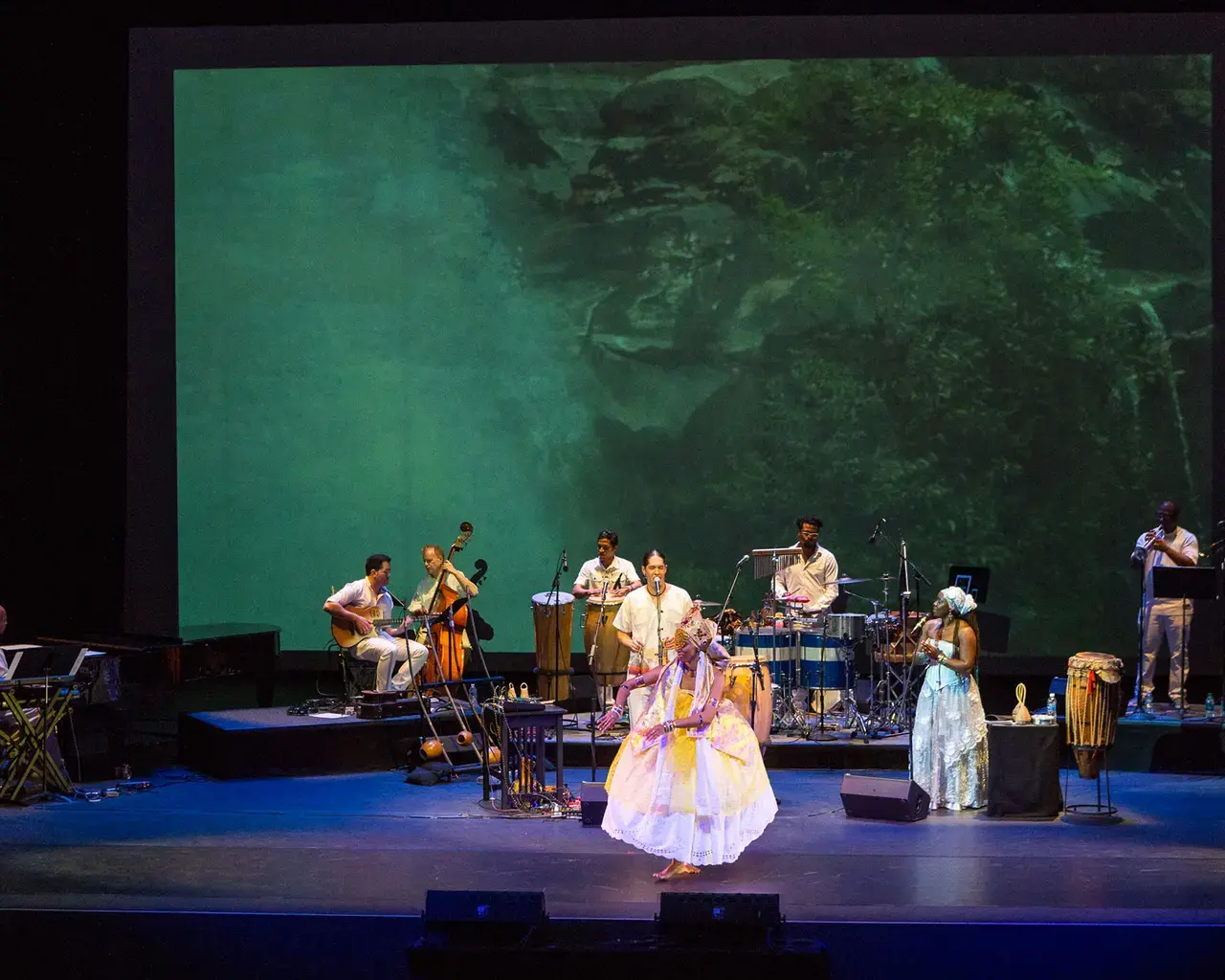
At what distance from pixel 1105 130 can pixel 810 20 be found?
104 inches

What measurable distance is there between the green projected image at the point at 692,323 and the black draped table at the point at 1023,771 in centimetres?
385

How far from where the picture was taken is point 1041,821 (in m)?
9.42

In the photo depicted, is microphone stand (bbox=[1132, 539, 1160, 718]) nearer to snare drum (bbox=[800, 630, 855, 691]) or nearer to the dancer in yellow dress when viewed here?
snare drum (bbox=[800, 630, 855, 691])

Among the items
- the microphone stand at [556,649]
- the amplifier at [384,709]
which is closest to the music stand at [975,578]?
the microphone stand at [556,649]

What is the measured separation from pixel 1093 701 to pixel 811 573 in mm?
2736

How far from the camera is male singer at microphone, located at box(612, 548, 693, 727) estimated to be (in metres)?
10.8

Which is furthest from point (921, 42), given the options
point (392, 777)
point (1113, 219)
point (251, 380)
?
point (392, 777)

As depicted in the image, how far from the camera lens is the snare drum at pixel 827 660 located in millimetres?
11742

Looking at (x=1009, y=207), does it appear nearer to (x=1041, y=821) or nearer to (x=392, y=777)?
(x=1041, y=821)

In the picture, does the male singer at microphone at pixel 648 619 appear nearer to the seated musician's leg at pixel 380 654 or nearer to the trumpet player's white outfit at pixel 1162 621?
the seated musician's leg at pixel 380 654

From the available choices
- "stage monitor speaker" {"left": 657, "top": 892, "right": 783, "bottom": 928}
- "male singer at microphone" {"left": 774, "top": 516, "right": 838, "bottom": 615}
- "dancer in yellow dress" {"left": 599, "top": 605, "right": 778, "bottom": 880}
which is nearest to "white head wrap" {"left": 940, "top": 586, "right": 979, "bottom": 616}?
"male singer at microphone" {"left": 774, "top": 516, "right": 838, "bottom": 615}

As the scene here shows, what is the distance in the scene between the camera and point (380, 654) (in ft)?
38.2

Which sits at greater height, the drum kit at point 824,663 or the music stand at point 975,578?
the music stand at point 975,578

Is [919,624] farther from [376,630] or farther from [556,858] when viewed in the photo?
[376,630]
